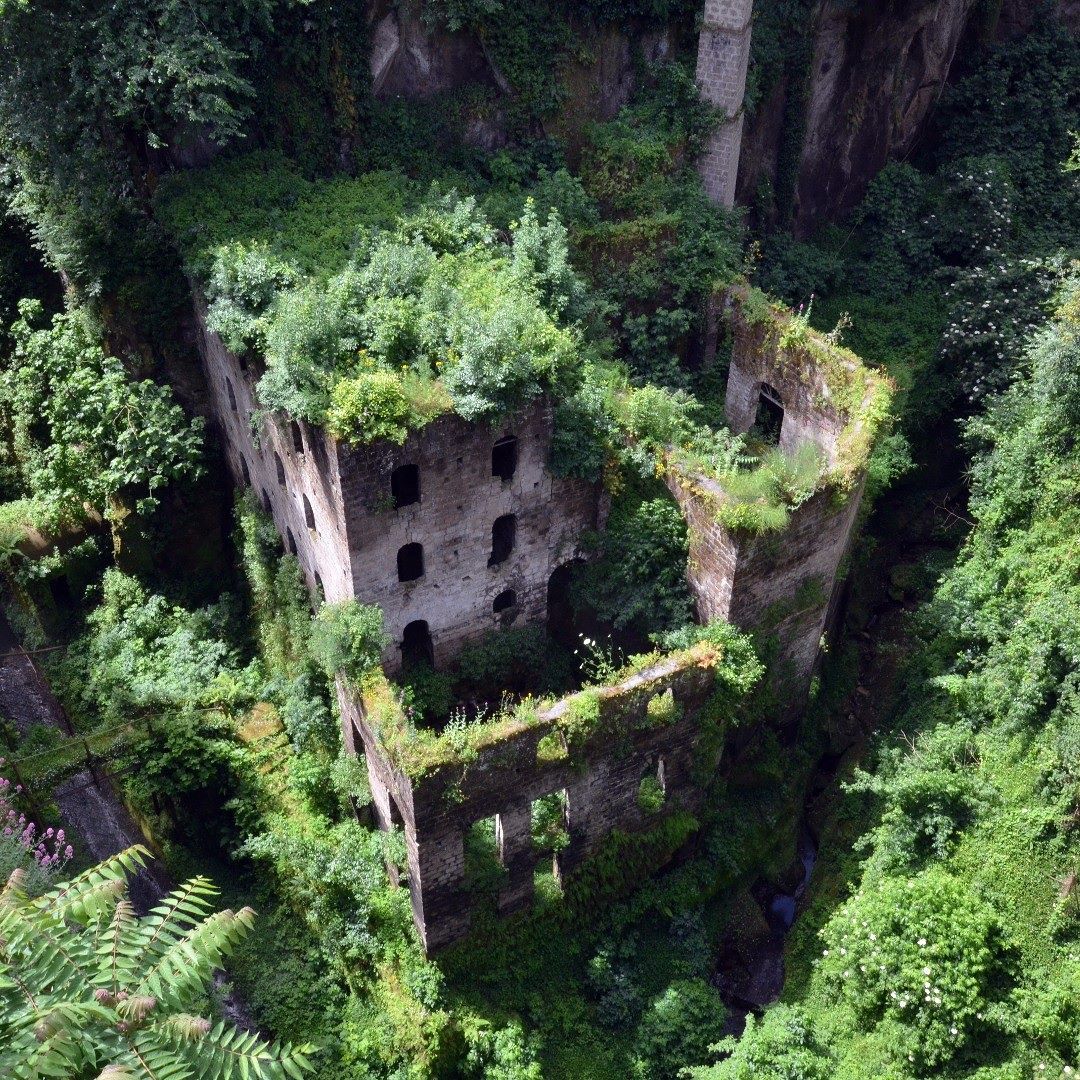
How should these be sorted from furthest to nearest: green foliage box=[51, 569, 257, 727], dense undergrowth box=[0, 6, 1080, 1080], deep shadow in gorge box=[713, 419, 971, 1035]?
green foliage box=[51, 569, 257, 727] < deep shadow in gorge box=[713, 419, 971, 1035] < dense undergrowth box=[0, 6, 1080, 1080]

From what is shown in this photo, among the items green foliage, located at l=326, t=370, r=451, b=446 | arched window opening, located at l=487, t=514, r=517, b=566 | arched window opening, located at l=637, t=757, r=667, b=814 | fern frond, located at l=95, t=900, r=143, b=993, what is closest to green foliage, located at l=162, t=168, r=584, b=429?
green foliage, located at l=326, t=370, r=451, b=446

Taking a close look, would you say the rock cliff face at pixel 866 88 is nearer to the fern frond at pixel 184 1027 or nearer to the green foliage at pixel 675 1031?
the green foliage at pixel 675 1031

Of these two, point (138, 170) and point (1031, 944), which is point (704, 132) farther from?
point (1031, 944)

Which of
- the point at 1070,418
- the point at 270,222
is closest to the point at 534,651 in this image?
the point at 270,222

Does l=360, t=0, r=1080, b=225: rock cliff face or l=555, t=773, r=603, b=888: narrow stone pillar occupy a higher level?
l=360, t=0, r=1080, b=225: rock cliff face

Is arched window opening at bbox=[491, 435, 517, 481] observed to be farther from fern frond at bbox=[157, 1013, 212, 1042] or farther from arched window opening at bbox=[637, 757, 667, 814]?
fern frond at bbox=[157, 1013, 212, 1042]

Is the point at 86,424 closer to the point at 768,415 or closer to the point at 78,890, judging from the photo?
the point at 768,415

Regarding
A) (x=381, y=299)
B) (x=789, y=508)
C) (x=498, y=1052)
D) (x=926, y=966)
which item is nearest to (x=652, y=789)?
(x=498, y=1052)
